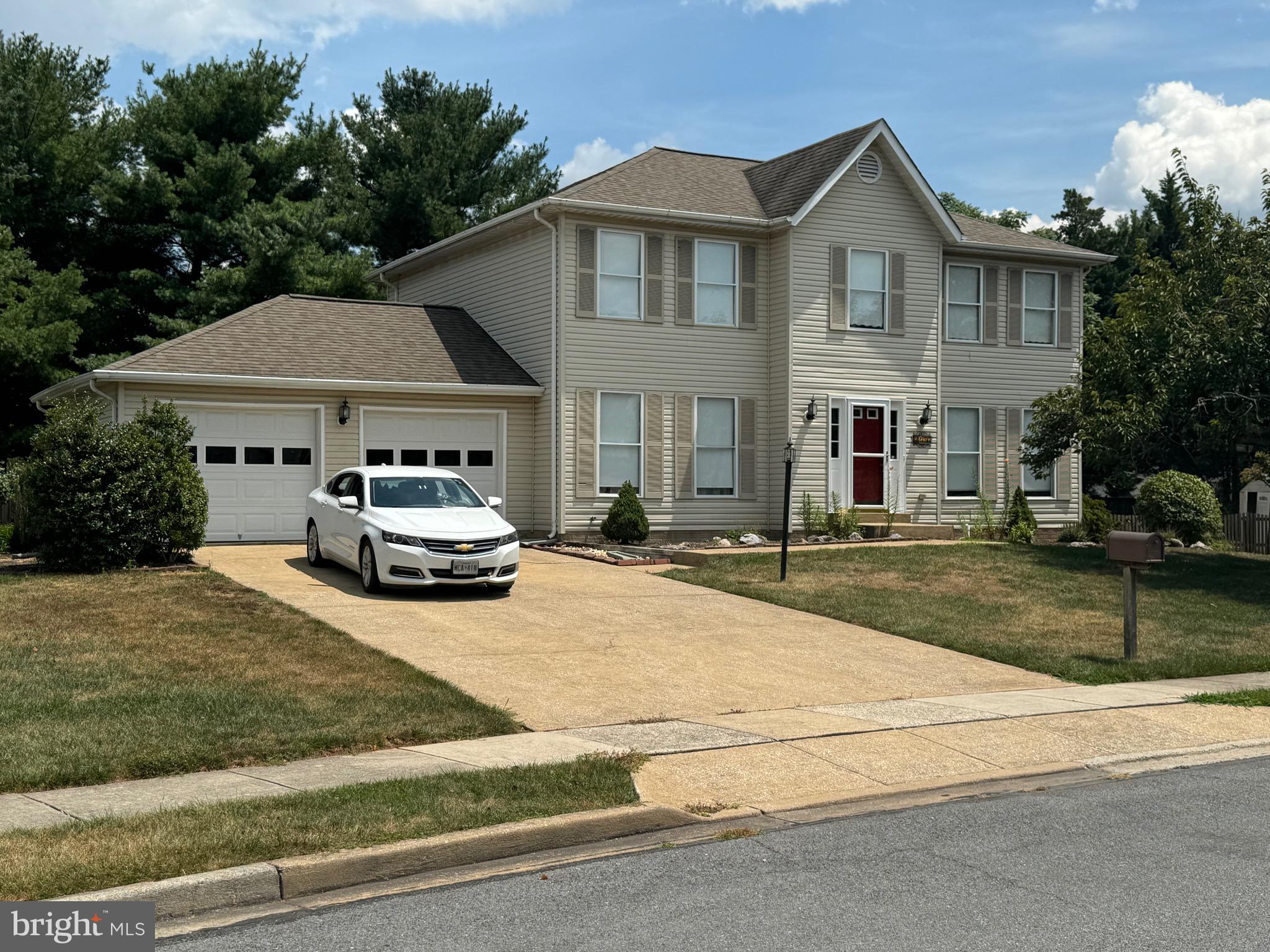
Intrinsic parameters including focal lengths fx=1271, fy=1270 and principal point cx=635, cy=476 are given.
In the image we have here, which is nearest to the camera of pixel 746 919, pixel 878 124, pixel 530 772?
pixel 746 919

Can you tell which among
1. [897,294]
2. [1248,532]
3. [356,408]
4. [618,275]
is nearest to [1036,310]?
[897,294]

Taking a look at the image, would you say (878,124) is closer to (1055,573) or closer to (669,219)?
(669,219)

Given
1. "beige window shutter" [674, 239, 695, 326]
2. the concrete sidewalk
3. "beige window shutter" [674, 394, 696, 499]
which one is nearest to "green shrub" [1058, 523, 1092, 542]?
"beige window shutter" [674, 394, 696, 499]

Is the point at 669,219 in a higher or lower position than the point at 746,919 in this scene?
higher

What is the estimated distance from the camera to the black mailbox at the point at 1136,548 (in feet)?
42.3

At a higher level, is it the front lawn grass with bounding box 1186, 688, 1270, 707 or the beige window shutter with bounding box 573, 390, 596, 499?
the beige window shutter with bounding box 573, 390, 596, 499

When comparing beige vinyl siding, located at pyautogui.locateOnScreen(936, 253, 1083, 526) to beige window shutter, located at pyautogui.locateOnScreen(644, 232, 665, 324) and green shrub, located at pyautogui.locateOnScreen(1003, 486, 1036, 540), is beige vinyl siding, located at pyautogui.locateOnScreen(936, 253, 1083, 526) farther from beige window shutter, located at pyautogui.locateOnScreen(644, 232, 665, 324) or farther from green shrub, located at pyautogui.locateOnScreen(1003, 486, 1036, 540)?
beige window shutter, located at pyautogui.locateOnScreen(644, 232, 665, 324)

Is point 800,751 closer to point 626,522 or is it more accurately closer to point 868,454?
point 626,522

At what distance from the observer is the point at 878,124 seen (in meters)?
24.8

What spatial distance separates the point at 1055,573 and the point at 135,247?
25913 millimetres

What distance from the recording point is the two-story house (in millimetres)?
22469

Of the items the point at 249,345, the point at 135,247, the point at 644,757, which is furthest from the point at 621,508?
the point at 135,247

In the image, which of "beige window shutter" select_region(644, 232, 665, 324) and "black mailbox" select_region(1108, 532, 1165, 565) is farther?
"beige window shutter" select_region(644, 232, 665, 324)

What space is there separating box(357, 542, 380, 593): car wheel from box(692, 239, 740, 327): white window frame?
9535 millimetres
